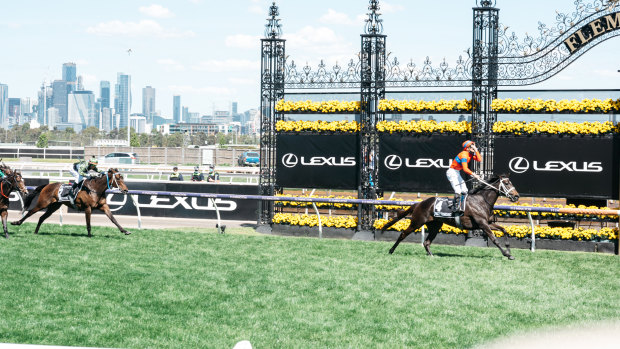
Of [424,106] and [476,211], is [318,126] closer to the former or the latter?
[424,106]

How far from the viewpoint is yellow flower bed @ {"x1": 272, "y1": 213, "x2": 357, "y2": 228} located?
19.3m

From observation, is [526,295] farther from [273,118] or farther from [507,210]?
[273,118]

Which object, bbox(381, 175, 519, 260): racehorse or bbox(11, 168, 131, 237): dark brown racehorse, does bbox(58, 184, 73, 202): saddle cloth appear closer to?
bbox(11, 168, 131, 237): dark brown racehorse

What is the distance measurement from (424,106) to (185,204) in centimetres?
988

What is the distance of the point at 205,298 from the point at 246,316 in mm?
1205

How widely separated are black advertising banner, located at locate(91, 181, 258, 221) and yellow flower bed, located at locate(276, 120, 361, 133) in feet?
15.5

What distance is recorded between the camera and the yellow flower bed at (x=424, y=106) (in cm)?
1802

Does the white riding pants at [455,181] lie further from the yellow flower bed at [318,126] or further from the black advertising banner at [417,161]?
the yellow flower bed at [318,126]

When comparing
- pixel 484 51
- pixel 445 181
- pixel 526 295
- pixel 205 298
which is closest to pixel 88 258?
pixel 205 298

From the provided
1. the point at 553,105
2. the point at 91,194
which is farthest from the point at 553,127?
the point at 91,194

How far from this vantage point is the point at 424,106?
60.5 ft

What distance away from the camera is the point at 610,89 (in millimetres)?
16797

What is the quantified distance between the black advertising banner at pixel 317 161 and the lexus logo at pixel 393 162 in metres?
0.88

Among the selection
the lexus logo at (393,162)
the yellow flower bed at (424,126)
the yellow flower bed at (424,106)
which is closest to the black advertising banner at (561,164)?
the yellow flower bed at (424,126)
